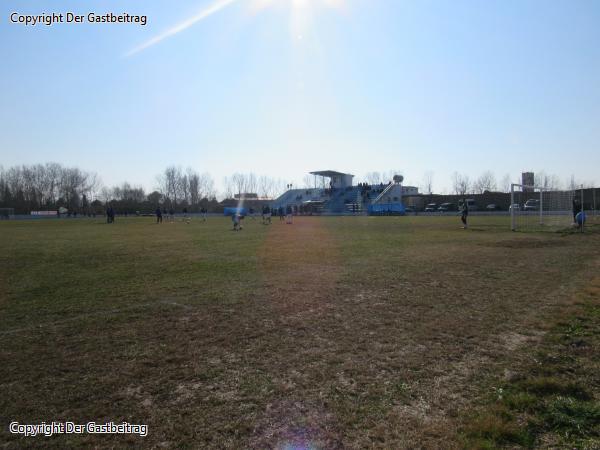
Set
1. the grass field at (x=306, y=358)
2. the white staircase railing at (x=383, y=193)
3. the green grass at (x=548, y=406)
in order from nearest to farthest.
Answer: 1. the green grass at (x=548, y=406)
2. the grass field at (x=306, y=358)
3. the white staircase railing at (x=383, y=193)

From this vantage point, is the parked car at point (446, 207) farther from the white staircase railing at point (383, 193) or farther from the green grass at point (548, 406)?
the green grass at point (548, 406)

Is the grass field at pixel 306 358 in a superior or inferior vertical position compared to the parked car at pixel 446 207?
inferior

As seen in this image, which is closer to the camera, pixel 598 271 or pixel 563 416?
pixel 563 416

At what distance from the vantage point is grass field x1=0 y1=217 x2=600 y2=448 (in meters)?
3.00

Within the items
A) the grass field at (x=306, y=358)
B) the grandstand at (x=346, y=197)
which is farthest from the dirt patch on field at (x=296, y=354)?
the grandstand at (x=346, y=197)

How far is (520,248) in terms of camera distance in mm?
14539

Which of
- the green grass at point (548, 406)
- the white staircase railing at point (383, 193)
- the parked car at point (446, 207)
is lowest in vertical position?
the green grass at point (548, 406)

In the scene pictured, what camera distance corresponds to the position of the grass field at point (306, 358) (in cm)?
300

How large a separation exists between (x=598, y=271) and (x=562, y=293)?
3.35 m

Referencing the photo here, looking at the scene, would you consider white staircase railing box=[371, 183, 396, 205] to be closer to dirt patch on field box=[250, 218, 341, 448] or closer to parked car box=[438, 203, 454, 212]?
parked car box=[438, 203, 454, 212]

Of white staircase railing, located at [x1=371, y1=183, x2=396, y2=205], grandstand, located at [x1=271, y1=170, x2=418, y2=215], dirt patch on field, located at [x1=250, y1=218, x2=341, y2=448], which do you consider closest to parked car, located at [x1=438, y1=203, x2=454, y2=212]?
A: grandstand, located at [x1=271, y1=170, x2=418, y2=215]

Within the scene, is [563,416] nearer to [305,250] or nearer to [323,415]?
[323,415]

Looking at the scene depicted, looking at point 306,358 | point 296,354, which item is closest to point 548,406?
point 306,358

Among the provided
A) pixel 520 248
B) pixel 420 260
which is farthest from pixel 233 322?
pixel 520 248
